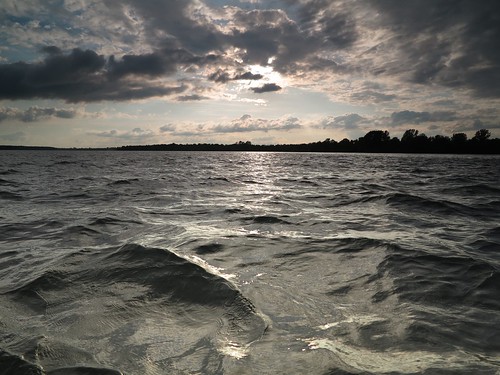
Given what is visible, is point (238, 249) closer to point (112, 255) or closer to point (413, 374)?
point (112, 255)

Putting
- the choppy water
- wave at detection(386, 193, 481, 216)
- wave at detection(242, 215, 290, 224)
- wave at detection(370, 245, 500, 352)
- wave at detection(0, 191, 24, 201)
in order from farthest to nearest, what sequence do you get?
wave at detection(0, 191, 24, 201), wave at detection(386, 193, 481, 216), wave at detection(242, 215, 290, 224), wave at detection(370, 245, 500, 352), the choppy water

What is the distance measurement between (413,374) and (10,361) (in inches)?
132

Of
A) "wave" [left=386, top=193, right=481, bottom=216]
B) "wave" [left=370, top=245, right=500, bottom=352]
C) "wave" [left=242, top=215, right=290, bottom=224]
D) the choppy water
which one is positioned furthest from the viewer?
"wave" [left=386, top=193, right=481, bottom=216]

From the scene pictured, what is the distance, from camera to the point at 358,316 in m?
3.83

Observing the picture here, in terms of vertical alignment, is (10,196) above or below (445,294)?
below

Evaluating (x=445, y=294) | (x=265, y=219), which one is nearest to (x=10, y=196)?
(x=265, y=219)

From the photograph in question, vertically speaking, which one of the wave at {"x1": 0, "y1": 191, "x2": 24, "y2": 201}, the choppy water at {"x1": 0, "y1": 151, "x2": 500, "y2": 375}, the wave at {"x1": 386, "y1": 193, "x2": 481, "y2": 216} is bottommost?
the wave at {"x1": 0, "y1": 191, "x2": 24, "y2": 201}

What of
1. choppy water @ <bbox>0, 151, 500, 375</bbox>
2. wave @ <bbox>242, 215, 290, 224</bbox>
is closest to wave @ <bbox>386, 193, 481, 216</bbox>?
choppy water @ <bbox>0, 151, 500, 375</bbox>

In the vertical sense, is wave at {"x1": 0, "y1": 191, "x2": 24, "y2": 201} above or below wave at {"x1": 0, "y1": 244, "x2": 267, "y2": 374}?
below

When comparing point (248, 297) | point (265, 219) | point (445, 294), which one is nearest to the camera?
point (248, 297)

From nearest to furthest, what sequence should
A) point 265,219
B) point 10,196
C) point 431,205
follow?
point 265,219
point 431,205
point 10,196

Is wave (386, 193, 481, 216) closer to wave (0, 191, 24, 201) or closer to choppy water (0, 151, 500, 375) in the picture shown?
choppy water (0, 151, 500, 375)

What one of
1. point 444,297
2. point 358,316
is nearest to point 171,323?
point 358,316

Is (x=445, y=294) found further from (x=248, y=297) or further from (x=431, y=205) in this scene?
(x=431, y=205)
